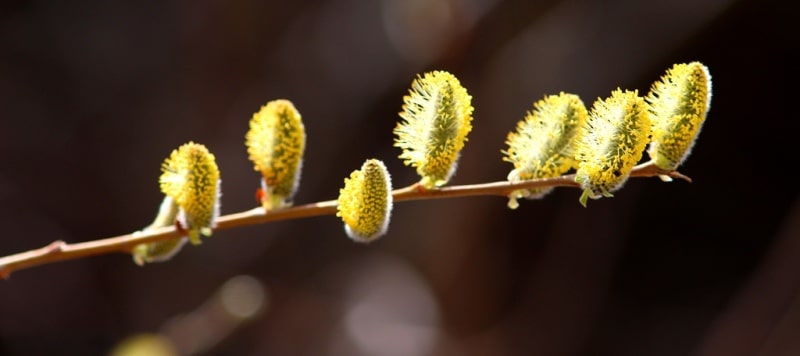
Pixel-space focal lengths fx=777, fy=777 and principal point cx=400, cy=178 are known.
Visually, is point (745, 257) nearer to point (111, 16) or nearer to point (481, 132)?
point (481, 132)

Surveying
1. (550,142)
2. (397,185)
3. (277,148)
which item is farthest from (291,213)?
(397,185)

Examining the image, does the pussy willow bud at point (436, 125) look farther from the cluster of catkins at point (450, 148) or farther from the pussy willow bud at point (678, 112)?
the pussy willow bud at point (678, 112)

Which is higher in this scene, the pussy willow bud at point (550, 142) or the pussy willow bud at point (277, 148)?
the pussy willow bud at point (277, 148)

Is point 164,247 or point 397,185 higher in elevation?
point 397,185

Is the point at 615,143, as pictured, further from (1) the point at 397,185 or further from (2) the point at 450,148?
(1) the point at 397,185

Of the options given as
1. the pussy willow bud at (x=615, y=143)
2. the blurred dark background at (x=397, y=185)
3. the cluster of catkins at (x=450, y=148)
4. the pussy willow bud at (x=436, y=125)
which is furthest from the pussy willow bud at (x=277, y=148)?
the blurred dark background at (x=397, y=185)

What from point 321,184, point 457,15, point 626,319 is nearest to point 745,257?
point 626,319
